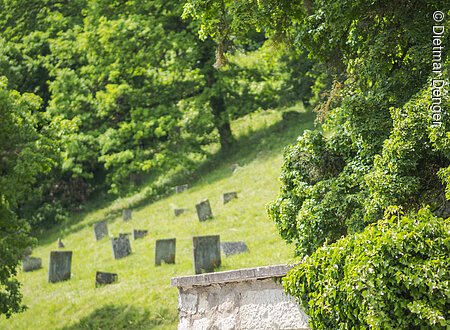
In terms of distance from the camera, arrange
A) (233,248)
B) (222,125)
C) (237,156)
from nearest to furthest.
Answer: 1. (233,248)
2. (237,156)
3. (222,125)

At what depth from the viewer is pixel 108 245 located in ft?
78.4

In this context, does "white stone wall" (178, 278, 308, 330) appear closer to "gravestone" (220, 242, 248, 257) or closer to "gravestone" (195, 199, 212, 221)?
"gravestone" (220, 242, 248, 257)

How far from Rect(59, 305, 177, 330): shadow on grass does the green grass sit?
0.02 m

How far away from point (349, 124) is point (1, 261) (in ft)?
27.1

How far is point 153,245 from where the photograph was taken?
69.8ft

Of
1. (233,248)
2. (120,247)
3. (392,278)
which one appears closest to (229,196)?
(120,247)

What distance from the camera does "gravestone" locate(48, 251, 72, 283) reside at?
20172 millimetres

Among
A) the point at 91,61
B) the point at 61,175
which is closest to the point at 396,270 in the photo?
the point at 91,61

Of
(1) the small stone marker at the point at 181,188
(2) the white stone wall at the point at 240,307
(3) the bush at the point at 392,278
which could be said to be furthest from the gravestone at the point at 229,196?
(3) the bush at the point at 392,278

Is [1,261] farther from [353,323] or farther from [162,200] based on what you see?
[162,200]

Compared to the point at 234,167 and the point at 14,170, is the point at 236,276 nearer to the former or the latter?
the point at 14,170

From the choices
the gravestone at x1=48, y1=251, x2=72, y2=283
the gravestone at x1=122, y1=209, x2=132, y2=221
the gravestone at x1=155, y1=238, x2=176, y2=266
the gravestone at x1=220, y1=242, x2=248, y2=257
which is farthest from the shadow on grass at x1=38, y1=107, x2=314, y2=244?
the gravestone at x1=220, y1=242, x2=248, y2=257

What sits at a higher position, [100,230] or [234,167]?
[234,167]

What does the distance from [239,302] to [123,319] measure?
6.35 m
